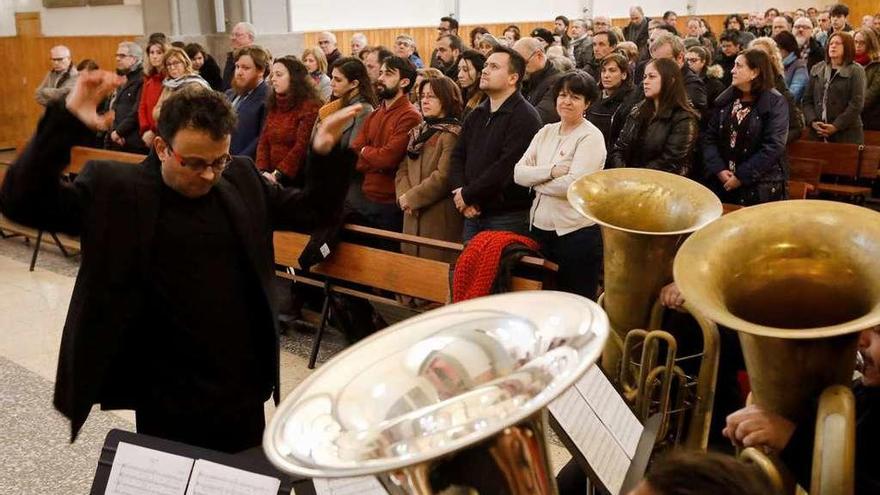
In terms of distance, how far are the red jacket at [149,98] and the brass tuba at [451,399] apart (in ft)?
17.3

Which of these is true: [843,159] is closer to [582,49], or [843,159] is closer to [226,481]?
[582,49]

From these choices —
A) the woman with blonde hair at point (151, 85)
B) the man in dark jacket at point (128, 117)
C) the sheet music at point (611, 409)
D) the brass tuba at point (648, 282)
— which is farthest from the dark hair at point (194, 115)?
the man in dark jacket at point (128, 117)

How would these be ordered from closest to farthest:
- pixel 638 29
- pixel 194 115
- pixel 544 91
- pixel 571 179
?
pixel 194 115
pixel 571 179
pixel 544 91
pixel 638 29

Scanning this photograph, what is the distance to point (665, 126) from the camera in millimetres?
4352

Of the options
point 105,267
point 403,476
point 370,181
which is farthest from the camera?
point 370,181

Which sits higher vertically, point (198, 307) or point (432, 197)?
point (198, 307)

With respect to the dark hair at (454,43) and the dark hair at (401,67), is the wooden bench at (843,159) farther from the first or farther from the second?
the dark hair at (454,43)

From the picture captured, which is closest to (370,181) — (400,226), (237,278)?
(400,226)

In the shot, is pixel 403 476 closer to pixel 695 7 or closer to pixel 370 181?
pixel 370 181

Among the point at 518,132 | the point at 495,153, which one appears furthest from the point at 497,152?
the point at 518,132

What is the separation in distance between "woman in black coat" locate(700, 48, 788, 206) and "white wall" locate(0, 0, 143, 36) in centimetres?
775

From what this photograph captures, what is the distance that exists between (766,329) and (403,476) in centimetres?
75

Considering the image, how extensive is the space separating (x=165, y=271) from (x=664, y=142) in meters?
2.93

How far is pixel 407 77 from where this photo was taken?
4879 mm
